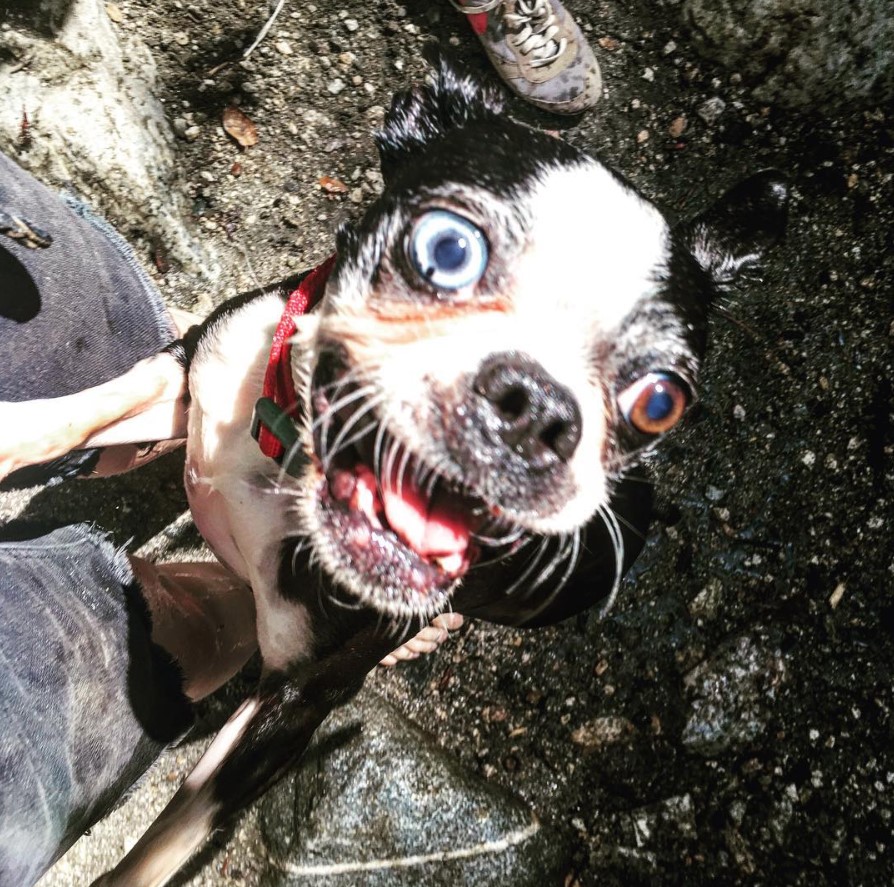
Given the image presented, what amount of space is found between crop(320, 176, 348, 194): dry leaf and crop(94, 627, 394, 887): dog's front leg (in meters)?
1.98

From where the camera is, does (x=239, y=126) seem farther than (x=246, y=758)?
Yes

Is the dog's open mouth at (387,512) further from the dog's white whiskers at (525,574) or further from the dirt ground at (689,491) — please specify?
the dirt ground at (689,491)

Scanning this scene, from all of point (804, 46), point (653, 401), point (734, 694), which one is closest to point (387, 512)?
point (653, 401)

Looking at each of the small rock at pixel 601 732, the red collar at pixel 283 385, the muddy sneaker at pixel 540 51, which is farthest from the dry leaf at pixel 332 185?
the small rock at pixel 601 732

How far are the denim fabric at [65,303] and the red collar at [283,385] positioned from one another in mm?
724

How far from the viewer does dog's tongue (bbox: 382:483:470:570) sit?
61.3 inches

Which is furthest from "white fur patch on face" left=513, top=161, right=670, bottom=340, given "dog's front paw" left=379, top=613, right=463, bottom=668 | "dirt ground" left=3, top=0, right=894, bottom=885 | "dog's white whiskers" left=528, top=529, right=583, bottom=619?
"dog's front paw" left=379, top=613, right=463, bottom=668

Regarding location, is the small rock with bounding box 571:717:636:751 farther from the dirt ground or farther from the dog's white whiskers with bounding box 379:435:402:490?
the dog's white whiskers with bounding box 379:435:402:490

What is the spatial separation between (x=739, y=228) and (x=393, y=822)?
240 centimetres

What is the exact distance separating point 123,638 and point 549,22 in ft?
9.43

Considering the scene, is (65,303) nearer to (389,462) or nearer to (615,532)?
(389,462)

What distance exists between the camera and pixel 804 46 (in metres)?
2.91

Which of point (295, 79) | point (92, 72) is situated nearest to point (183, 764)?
point (92, 72)

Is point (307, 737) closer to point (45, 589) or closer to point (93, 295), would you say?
point (45, 589)
